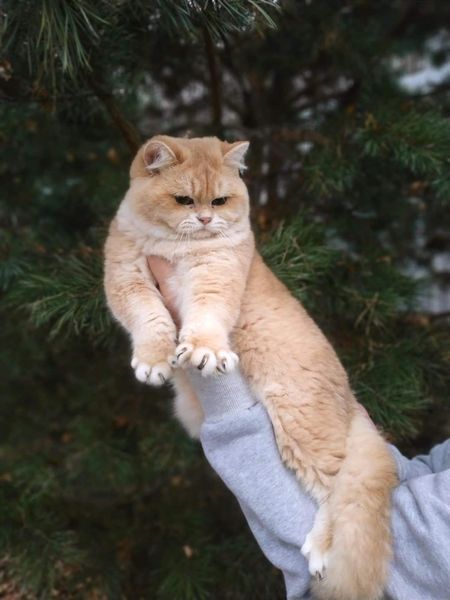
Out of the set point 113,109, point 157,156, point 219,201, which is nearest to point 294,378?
point 219,201

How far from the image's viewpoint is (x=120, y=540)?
5.59ft

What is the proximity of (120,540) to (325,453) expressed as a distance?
926 mm

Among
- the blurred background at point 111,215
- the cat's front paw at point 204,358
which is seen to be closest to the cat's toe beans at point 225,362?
the cat's front paw at point 204,358

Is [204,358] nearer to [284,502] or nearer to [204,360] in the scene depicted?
[204,360]

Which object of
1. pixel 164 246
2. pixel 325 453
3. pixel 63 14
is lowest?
pixel 325 453

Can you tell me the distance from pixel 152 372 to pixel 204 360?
107 mm

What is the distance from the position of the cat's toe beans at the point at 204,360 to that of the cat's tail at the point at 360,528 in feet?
0.99

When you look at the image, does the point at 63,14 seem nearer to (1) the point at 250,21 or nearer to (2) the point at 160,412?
(1) the point at 250,21

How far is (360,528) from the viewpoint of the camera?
0.93m

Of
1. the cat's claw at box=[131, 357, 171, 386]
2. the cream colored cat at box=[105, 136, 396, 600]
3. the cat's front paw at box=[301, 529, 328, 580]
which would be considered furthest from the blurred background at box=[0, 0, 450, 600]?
the cat's front paw at box=[301, 529, 328, 580]

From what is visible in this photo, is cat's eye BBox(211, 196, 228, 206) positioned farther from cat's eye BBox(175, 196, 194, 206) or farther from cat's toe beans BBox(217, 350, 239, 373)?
cat's toe beans BBox(217, 350, 239, 373)

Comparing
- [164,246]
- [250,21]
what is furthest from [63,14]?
[164,246]

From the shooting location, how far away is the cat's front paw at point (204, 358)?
3.24 feet

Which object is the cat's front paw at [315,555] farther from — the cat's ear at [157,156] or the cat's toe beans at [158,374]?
the cat's ear at [157,156]
